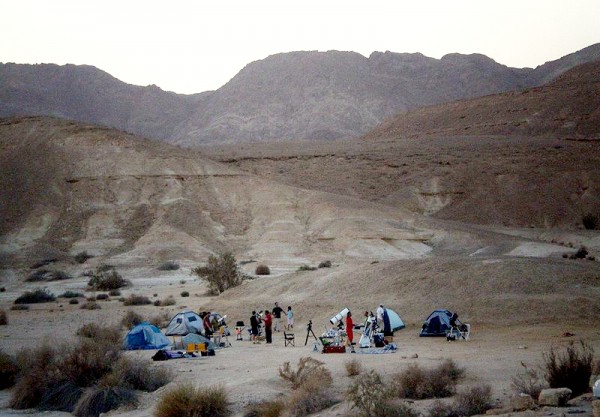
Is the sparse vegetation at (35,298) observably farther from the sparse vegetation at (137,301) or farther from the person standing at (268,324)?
the person standing at (268,324)

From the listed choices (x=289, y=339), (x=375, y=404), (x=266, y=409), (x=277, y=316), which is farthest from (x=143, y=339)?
(x=375, y=404)

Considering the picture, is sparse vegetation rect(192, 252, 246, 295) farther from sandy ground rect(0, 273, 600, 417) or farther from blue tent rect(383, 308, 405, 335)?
blue tent rect(383, 308, 405, 335)

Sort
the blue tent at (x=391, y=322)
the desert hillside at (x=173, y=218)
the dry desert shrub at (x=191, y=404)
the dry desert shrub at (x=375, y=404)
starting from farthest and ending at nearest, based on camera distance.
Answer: the desert hillside at (x=173, y=218) → the blue tent at (x=391, y=322) → the dry desert shrub at (x=191, y=404) → the dry desert shrub at (x=375, y=404)

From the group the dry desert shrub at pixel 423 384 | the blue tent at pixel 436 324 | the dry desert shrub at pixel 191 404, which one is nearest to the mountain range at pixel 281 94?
the blue tent at pixel 436 324

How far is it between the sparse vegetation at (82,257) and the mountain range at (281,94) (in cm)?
8475

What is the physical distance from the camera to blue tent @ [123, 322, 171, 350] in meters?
22.0

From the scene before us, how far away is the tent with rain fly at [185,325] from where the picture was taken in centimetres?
2466

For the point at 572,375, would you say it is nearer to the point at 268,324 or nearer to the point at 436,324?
the point at 436,324

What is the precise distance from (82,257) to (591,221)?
44511 mm

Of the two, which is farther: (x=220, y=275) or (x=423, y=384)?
(x=220, y=275)

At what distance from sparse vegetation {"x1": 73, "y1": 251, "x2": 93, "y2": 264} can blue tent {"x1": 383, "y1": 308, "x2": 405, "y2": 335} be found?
118 ft

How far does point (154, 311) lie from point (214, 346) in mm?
10290

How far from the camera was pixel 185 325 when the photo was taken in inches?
975

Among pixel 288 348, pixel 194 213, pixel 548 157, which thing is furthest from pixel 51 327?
pixel 548 157
